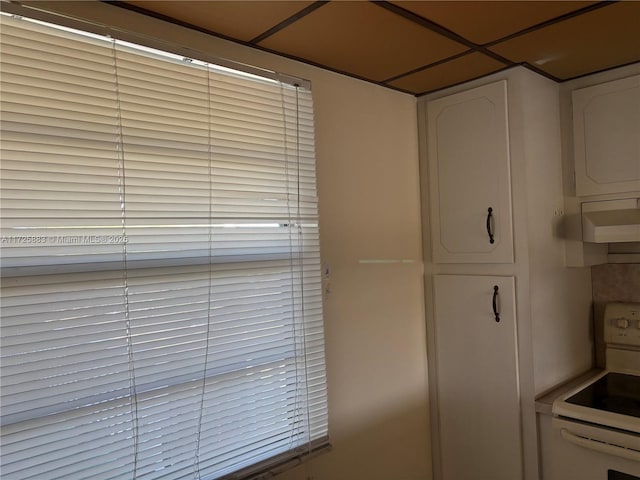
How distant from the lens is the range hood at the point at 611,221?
185 cm

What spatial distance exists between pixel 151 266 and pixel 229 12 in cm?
79

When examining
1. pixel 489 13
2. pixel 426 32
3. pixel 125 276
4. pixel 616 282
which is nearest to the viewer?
pixel 125 276

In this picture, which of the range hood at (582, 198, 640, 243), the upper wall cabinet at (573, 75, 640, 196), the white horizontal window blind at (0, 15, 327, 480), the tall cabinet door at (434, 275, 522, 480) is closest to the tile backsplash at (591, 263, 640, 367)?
the range hood at (582, 198, 640, 243)

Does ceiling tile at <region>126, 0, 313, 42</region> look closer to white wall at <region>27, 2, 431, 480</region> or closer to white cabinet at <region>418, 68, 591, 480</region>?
white wall at <region>27, 2, 431, 480</region>

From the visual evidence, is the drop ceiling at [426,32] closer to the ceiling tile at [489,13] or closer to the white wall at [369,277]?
the ceiling tile at [489,13]

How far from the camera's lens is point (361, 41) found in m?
1.63

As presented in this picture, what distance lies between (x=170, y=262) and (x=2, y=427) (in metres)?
0.57

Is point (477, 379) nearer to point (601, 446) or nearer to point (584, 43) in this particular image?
point (601, 446)

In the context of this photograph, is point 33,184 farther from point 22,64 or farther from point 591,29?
point 591,29

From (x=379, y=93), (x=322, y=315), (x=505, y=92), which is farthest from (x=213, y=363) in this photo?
(x=505, y=92)

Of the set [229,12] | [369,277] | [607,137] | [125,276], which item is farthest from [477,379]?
[229,12]

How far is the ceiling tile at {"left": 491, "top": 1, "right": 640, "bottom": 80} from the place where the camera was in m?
1.51

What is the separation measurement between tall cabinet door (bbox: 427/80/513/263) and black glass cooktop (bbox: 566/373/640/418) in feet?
2.04

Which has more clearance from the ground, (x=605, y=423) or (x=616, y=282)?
(x=616, y=282)
